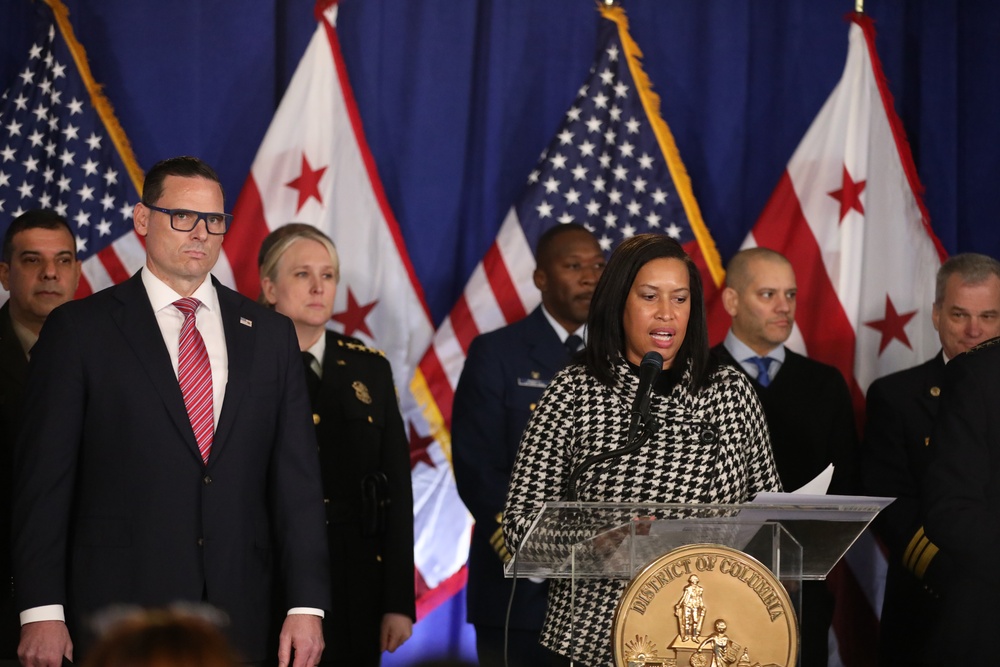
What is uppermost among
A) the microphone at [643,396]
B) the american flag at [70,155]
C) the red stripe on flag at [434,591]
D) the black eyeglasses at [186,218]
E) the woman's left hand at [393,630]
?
the american flag at [70,155]

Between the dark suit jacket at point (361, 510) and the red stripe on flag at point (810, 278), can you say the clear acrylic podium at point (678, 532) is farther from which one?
the red stripe on flag at point (810, 278)

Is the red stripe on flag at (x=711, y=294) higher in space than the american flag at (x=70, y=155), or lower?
lower

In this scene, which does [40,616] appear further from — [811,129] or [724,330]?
[811,129]

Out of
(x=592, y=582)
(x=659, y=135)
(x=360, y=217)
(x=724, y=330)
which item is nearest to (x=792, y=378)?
(x=724, y=330)

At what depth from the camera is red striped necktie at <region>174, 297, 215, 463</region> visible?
9.65 ft

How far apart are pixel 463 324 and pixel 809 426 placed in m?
1.46

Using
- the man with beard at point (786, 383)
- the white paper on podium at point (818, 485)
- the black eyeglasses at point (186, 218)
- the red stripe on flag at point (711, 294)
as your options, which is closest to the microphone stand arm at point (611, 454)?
the white paper on podium at point (818, 485)

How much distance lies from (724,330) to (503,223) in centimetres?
104

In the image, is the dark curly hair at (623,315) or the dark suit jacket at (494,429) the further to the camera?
the dark suit jacket at (494,429)

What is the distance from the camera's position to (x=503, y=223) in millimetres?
5371

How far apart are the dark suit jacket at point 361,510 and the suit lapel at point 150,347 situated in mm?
1064

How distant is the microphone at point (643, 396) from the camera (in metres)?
2.59

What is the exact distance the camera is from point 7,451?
12.1ft

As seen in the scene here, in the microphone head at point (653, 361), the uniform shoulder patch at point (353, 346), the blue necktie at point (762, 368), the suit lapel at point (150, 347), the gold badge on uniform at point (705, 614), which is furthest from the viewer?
the blue necktie at point (762, 368)
